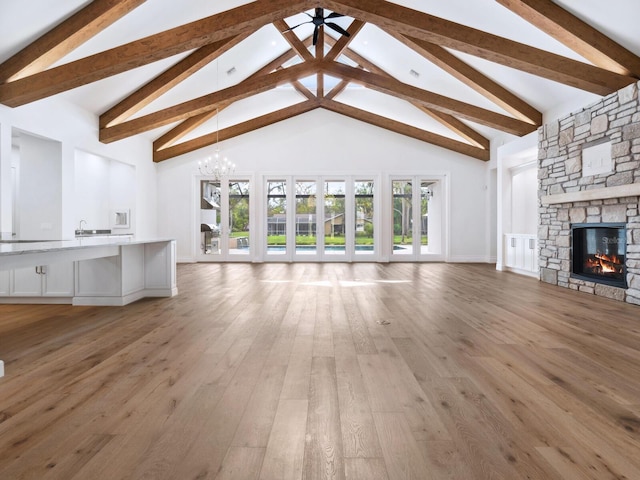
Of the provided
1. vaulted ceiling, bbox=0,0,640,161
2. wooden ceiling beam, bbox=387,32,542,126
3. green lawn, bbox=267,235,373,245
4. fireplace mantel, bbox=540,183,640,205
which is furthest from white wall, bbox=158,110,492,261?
fireplace mantel, bbox=540,183,640,205

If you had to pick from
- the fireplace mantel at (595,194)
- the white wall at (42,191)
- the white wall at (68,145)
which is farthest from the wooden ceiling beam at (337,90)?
the white wall at (42,191)

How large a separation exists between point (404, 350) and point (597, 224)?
13.3 feet

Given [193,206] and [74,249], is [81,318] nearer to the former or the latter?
[74,249]

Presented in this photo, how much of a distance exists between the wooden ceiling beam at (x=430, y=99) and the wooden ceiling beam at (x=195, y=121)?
1074 mm

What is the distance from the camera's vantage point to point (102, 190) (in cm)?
828

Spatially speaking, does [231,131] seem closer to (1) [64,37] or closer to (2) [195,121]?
(2) [195,121]

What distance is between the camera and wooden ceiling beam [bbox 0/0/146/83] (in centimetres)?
438

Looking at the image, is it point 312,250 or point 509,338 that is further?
point 312,250

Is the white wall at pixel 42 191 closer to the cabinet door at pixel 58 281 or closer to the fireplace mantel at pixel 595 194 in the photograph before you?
the cabinet door at pixel 58 281

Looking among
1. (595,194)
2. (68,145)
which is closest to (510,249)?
(595,194)

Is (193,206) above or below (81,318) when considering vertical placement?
above

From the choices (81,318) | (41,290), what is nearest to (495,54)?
(81,318)

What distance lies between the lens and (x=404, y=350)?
2.84 metres

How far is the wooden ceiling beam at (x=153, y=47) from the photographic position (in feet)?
15.9
